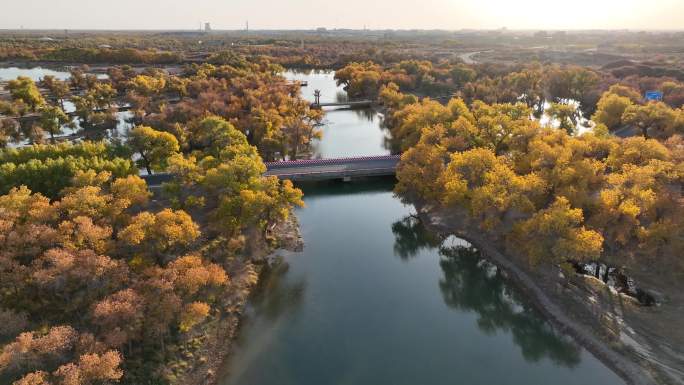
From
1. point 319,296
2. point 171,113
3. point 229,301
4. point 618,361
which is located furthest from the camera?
point 171,113

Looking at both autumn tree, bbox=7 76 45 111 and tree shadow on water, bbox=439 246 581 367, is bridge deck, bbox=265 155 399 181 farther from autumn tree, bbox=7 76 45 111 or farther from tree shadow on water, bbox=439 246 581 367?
autumn tree, bbox=7 76 45 111

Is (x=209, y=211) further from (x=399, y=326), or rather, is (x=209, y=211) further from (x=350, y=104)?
(x=350, y=104)

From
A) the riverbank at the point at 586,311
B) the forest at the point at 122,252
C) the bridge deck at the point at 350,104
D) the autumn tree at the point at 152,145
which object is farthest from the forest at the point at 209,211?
the bridge deck at the point at 350,104

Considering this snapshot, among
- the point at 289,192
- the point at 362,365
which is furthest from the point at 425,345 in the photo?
the point at 289,192

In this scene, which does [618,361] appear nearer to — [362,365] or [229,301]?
[362,365]

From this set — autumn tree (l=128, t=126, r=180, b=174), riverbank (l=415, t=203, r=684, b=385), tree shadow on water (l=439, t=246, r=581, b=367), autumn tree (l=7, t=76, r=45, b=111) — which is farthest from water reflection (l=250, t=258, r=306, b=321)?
autumn tree (l=7, t=76, r=45, b=111)

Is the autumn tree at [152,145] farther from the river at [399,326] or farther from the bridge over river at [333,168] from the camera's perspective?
the river at [399,326]

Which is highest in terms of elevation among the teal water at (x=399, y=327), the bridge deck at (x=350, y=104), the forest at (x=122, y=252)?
the bridge deck at (x=350, y=104)
